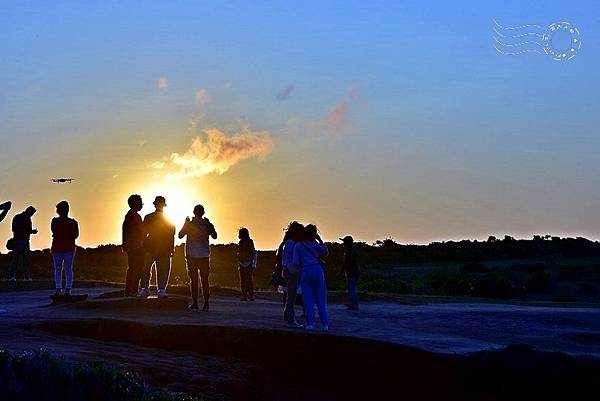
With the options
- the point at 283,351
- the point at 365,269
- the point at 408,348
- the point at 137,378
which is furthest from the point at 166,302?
the point at 365,269

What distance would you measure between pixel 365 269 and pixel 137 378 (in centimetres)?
4920

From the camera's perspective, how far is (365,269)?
61781 mm

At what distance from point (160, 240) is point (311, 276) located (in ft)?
13.6

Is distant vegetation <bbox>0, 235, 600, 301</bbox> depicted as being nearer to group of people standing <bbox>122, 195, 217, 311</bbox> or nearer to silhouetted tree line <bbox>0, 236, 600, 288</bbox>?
silhouetted tree line <bbox>0, 236, 600, 288</bbox>

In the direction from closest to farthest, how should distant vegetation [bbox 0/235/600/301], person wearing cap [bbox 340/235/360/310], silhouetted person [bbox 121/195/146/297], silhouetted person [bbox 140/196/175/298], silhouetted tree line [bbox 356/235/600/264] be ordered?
1. silhouetted person [bbox 140/196/175/298]
2. silhouetted person [bbox 121/195/146/297]
3. person wearing cap [bbox 340/235/360/310]
4. distant vegetation [bbox 0/235/600/301]
5. silhouetted tree line [bbox 356/235/600/264]

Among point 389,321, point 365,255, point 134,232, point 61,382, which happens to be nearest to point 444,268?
point 365,255

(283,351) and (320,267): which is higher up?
(320,267)

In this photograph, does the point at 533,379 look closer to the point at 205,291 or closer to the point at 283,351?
the point at 283,351

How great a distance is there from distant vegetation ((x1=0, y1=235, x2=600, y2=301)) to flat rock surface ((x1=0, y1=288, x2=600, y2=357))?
16.2 metres

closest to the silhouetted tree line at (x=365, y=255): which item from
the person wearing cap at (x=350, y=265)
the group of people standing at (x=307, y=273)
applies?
the person wearing cap at (x=350, y=265)

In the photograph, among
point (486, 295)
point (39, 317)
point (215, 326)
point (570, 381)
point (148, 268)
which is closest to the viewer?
point (570, 381)

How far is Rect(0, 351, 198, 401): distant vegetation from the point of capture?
1031 cm

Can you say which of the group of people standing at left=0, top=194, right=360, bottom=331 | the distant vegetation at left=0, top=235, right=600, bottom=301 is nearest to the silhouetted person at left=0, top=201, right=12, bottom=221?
the group of people standing at left=0, top=194, right=360, bottom=331

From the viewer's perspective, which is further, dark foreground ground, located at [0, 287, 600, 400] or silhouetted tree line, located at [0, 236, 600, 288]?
silhouetted tree line, located at [0, 236, 600, 288]
